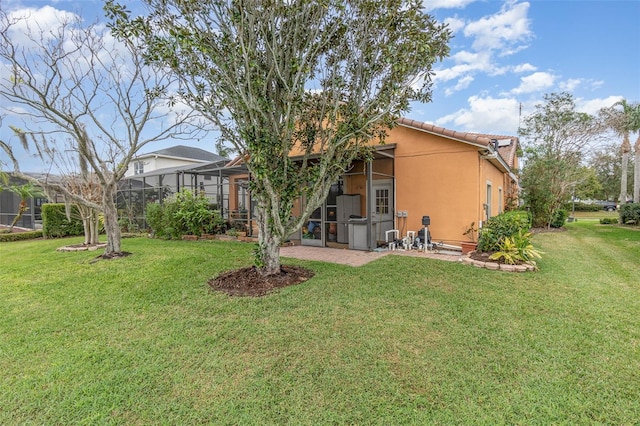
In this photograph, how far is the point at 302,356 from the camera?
3146 millimetres

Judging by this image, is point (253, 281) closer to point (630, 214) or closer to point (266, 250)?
point (266, 250)

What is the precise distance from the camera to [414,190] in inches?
379

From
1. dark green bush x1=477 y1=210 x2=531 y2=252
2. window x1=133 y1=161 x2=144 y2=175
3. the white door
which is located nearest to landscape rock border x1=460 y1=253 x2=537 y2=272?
dark green bush x1=477 y1=210 x2=531 y2=252

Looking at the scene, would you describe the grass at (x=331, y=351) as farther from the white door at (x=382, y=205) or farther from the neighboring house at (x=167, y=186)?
the neighboring house at (x=167, y=186)

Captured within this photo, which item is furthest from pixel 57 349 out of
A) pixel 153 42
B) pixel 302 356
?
pixel 153 42

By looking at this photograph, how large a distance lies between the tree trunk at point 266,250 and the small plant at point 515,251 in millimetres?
4995

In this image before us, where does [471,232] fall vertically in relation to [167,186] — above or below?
below

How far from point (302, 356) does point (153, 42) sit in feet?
19.6

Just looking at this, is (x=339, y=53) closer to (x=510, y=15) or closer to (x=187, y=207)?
(x=510, y=15)

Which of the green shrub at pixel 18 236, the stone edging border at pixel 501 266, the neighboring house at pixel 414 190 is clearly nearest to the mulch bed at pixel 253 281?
the neighboring house at pixel 414 190

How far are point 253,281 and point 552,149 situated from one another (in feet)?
58.9

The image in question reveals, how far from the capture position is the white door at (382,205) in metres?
9.96

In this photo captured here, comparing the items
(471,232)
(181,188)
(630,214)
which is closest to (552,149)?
(630,214)

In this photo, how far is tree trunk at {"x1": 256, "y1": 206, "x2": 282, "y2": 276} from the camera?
593 centimetres
